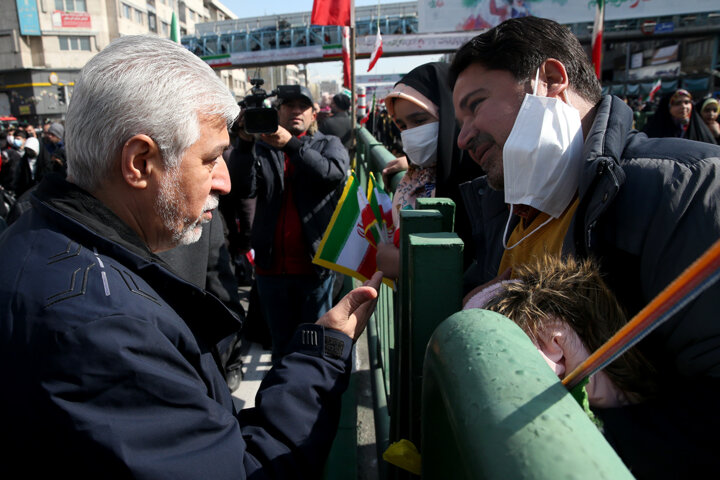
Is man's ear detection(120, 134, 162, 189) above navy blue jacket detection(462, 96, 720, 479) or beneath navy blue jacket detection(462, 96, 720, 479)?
above

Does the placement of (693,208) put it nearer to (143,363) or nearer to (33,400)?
(143,363)

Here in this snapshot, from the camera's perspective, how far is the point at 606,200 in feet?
3.42

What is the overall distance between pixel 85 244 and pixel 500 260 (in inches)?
46.4

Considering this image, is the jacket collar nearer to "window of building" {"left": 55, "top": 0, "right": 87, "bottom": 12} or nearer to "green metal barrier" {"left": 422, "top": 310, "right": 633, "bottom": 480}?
"green metal barrier" {"left": 422, "top": 310, "right": 633, "bottom": 480}

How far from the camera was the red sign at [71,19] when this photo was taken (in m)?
47.3

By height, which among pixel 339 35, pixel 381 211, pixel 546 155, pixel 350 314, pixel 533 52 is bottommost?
pixel 350 314

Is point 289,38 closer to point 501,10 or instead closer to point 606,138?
point 501,10

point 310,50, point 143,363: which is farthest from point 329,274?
point 310,50

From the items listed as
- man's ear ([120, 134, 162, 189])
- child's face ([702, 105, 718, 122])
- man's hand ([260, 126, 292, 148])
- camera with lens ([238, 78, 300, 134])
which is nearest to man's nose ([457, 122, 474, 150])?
man's ear ([120, 134, 162, 189])

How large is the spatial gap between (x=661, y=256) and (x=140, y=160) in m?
1.17

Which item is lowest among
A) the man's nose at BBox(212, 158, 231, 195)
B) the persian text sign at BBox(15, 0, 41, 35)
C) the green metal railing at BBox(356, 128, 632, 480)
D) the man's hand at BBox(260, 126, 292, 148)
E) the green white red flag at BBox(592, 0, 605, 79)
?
the green metal railing at BBox(356, 128, 632, 480)

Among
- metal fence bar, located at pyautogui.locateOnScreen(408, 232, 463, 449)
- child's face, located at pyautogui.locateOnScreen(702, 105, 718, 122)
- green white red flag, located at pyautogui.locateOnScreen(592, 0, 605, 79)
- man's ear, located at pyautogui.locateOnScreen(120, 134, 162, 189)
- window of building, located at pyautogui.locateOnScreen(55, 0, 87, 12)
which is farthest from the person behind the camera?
window of building, located at pyautogui.locateOnScreen(55, 0, 87, 12)

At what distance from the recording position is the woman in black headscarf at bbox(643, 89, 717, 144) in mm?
6121

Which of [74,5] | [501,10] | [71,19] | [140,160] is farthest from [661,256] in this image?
[74,5]
